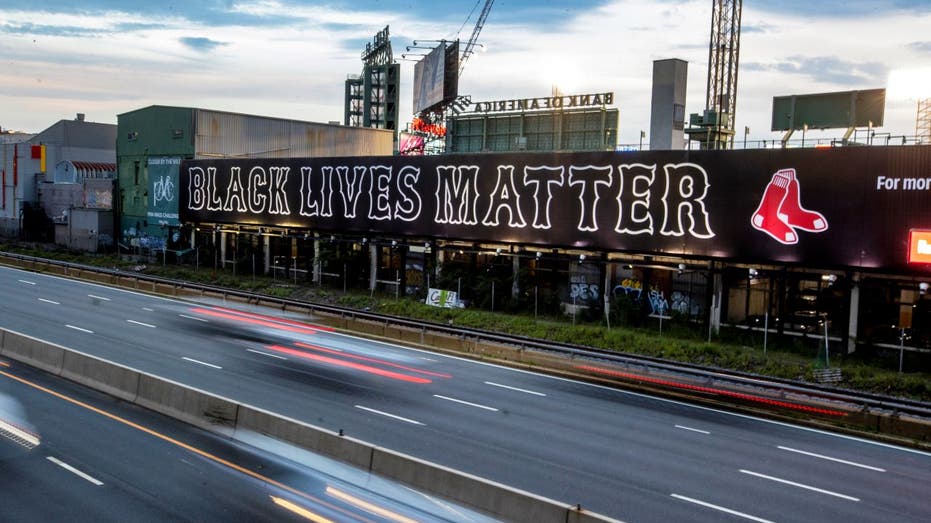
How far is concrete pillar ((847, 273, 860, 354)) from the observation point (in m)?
33.3

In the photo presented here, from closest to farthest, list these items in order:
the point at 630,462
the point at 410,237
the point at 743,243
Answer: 1. the point at 630,462
2. the point at 743,243
3. the point at 410,237

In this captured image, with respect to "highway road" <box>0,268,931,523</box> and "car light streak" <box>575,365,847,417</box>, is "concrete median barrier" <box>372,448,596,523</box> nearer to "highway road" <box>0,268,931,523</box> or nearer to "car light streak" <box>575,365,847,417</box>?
"highway road" <box>0,268,931,523</box>

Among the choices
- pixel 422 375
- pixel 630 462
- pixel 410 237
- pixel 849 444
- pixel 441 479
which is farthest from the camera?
pixel 410 237

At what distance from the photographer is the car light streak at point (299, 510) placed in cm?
1441

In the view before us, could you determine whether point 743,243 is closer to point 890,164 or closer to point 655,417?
point 890,164

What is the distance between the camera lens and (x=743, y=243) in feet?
119

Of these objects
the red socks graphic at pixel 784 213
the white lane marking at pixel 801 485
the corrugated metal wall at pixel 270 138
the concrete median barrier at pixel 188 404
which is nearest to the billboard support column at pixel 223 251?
the corrugated metal wall at pixel 270 138

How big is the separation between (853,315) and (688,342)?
687 centimetres

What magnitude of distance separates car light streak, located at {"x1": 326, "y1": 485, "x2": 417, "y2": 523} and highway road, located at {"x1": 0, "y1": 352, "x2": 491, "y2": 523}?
0.02 meters

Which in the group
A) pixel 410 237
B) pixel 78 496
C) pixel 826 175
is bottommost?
pixel 78 496

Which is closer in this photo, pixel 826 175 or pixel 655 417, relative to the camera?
pixel 655 417

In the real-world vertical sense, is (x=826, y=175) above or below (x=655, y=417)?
above

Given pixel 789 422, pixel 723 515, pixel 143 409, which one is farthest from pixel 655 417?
pixel 143 409

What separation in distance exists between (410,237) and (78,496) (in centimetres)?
3675
